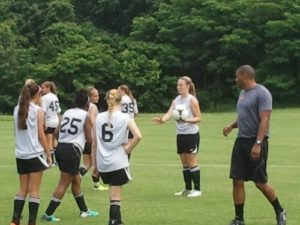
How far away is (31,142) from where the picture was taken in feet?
30.8

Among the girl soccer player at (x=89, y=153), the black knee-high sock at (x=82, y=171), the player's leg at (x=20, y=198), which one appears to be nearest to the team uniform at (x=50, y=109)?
the girl soccer player at (x=89, y=153)

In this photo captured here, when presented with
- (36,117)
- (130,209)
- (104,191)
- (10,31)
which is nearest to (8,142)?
(104,191)

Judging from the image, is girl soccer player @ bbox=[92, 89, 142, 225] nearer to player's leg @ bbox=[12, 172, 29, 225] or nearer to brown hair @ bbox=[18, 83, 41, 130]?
brown hair @ bbox=[18, 83, 41, 130]

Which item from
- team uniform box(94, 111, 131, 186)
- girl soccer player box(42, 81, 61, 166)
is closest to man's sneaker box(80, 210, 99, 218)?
team uniform box(94, 111, 131, 186)

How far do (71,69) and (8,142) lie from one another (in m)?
32.6

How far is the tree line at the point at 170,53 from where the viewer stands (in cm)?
5666

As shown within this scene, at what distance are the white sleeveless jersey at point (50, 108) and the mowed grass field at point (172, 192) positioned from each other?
58.2 inches

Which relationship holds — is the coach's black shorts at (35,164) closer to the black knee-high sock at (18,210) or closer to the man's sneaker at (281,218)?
the black knee-high sock at (18,210)

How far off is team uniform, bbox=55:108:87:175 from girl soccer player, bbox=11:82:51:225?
0.65 metres

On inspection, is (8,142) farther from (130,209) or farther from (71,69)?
(71,69)

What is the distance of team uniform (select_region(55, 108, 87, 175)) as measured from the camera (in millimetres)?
10133

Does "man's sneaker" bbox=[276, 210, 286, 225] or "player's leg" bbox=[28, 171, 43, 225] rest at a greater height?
"player's leg" bbox=[28, 171, 43, 225]

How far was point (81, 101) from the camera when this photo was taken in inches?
403

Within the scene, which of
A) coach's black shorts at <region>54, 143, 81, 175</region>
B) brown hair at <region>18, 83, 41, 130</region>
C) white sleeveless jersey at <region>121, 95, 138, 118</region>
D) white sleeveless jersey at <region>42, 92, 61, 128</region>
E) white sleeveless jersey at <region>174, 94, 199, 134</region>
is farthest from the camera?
white sleeveless jersey at <region>42, 92, 61, 128</region>
